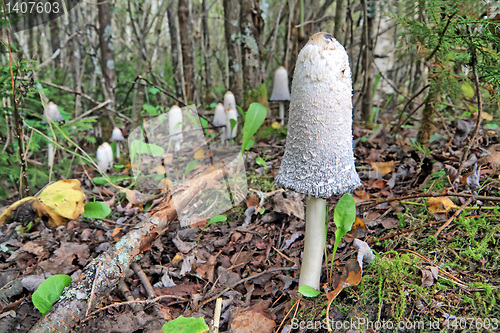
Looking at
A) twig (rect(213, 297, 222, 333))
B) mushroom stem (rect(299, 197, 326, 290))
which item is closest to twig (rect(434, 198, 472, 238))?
mushroom stem (rect(299, 197, 326, 290))

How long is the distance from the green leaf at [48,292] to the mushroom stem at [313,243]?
4.59ft

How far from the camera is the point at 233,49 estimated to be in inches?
183

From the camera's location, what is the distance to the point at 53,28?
312 inches

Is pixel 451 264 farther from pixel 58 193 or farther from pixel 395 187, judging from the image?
pixel 58 193

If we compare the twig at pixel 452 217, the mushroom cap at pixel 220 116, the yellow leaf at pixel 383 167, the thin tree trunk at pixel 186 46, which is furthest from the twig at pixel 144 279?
the thin tree trunk at pixel 186 46

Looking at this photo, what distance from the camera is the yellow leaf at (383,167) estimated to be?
9.58 feet

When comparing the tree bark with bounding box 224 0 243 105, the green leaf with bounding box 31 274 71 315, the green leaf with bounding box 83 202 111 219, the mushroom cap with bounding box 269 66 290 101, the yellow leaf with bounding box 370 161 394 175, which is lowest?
the green leaf with bounding box 31 274 71 315

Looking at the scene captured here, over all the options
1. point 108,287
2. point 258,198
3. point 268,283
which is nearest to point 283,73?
point 258,198

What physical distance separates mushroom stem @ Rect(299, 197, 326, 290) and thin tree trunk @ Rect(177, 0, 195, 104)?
427cm

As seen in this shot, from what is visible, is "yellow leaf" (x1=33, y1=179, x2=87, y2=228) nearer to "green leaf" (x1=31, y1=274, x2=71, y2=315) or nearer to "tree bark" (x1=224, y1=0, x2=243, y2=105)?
"green leaf" (x1=31, y1=274, x2=71, y2=315)

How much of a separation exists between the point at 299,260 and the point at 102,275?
1.27m

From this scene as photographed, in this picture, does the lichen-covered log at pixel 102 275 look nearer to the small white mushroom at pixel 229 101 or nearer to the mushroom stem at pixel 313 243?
the mushroom stem at pixel 313 243

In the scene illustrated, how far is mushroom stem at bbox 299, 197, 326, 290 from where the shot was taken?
1755mm

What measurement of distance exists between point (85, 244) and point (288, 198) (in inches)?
68.4
